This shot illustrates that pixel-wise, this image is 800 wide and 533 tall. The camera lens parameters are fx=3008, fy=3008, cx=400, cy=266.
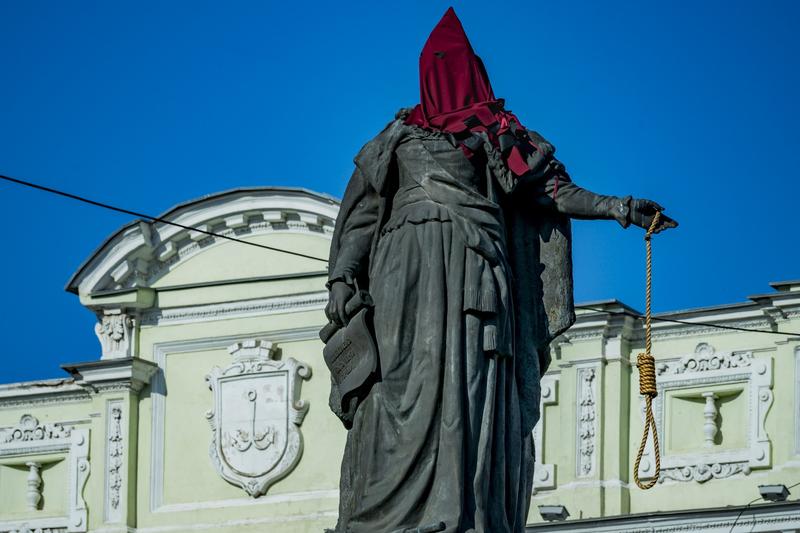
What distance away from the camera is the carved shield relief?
3962 centimetres

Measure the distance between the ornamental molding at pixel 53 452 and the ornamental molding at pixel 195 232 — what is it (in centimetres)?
221

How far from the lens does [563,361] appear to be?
37.7m

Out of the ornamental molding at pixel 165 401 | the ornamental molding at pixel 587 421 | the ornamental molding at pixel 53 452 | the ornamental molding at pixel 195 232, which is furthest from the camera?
the ornamental molding at pixel 53 452

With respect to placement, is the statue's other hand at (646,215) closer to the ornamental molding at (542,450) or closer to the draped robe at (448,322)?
the draped robe at (448,322)

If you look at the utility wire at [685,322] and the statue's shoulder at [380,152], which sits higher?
the utility wire at [685,322]

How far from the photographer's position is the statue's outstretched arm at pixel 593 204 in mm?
14242

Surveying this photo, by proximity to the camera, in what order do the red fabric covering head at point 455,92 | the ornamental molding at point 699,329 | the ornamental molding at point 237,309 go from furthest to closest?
1. the ornamental molding at point 237,309
2. the ornamental molding at point 699,329
3. the red fabric covering head at point 455,92

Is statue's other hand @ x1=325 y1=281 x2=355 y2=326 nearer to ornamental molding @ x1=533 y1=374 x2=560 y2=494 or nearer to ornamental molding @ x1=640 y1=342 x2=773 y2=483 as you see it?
ornamental molding @ x1=640 y1=342 x2=773 y2=483

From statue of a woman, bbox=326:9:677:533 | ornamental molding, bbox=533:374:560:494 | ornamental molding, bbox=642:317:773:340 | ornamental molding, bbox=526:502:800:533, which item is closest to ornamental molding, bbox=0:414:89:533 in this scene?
ornamental molding, bbox=533:374:560:494

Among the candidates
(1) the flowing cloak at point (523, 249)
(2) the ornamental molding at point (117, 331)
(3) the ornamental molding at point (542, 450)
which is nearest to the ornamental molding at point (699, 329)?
(3) the ornamental molding at point (542, 450)

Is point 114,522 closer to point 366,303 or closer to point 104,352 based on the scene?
point 104,352

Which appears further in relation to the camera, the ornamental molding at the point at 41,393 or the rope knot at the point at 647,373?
the ornamental molding at the point at 41,393

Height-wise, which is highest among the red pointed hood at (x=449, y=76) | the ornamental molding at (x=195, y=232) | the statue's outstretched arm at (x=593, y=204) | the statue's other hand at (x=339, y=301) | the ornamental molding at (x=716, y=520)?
the ornamental molding at (x=195, y=232)

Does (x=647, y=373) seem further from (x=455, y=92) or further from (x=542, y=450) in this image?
(x=542, y=450)
